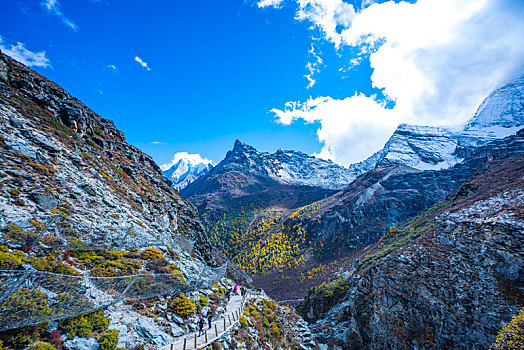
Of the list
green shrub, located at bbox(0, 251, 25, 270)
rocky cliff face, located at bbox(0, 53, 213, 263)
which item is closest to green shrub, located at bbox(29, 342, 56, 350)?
green shrub, located at bbox(0, 251, 25, 270)

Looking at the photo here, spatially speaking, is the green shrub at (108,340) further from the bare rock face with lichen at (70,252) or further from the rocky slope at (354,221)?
the rocky slope at (354,221)

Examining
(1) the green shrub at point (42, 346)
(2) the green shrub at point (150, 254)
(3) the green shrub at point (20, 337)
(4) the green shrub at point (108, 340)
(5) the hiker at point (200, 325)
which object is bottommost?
(5) the hiker at point (200, 325)

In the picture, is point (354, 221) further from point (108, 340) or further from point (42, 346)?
point (42, 346)

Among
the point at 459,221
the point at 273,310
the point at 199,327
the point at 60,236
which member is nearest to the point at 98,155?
the point at 60,236

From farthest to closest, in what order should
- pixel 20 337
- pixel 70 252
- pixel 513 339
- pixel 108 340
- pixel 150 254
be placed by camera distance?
1. pixel 150 254
2. pixel 70 252
3. pixel 513 339
4. pixel 108 340
5. pixel 20 337

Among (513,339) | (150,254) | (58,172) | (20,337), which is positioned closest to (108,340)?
(20,337)

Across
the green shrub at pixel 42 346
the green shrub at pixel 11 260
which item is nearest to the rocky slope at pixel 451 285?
the green shrub at pixel 42 346

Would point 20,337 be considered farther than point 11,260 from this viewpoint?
No

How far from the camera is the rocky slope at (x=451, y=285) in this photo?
15922 millimetres

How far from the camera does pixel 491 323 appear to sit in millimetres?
15500

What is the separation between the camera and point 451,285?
18172mm

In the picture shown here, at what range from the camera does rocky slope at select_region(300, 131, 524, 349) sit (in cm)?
1592

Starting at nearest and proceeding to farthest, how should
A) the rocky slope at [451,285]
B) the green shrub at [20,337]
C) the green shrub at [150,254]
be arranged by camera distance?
the green shrub at [20,337] → the rocky slope at [451,285] → the green shrub at [150,254]

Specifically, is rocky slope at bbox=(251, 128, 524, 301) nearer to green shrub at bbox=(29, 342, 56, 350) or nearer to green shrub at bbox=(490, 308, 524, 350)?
green shrub at bbox=(490, 308, 524, 350)
